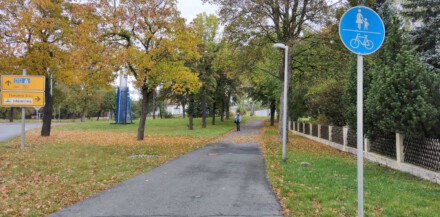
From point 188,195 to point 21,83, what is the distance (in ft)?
39.0

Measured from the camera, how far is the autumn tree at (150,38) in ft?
53.6

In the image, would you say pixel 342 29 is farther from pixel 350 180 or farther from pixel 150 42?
pixel 150 42

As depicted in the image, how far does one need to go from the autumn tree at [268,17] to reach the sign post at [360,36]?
13079 mm

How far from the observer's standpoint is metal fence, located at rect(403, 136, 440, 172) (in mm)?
8578

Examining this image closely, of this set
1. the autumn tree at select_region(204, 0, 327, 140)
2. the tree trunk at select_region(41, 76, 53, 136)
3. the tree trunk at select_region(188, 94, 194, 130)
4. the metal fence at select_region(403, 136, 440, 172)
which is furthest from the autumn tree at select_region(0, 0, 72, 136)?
the metal fence at select_region(403, 136, 440, 172)

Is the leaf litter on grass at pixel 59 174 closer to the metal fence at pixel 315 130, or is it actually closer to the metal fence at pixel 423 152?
the metal fence at pixel 423 152

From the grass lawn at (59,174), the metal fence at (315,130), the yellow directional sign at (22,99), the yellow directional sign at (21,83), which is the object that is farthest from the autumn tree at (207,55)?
the grass lawn at (59,174)

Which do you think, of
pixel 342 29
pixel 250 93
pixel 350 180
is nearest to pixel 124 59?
pixel 350 180

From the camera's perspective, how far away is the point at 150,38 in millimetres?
17516

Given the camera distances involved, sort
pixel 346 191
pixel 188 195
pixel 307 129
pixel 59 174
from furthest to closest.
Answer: pixel 307 129 → pixel 59 174 → pixel 346 191 → pixel 188 195

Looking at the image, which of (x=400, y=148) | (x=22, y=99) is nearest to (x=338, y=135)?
(x=400, y=148)

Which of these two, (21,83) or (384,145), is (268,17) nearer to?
(384,145)

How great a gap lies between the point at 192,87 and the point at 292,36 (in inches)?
248

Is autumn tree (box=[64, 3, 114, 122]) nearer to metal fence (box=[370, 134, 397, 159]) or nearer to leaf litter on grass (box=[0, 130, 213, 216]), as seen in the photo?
leaf litter on grass (box=[0, 130, 213, 216])
